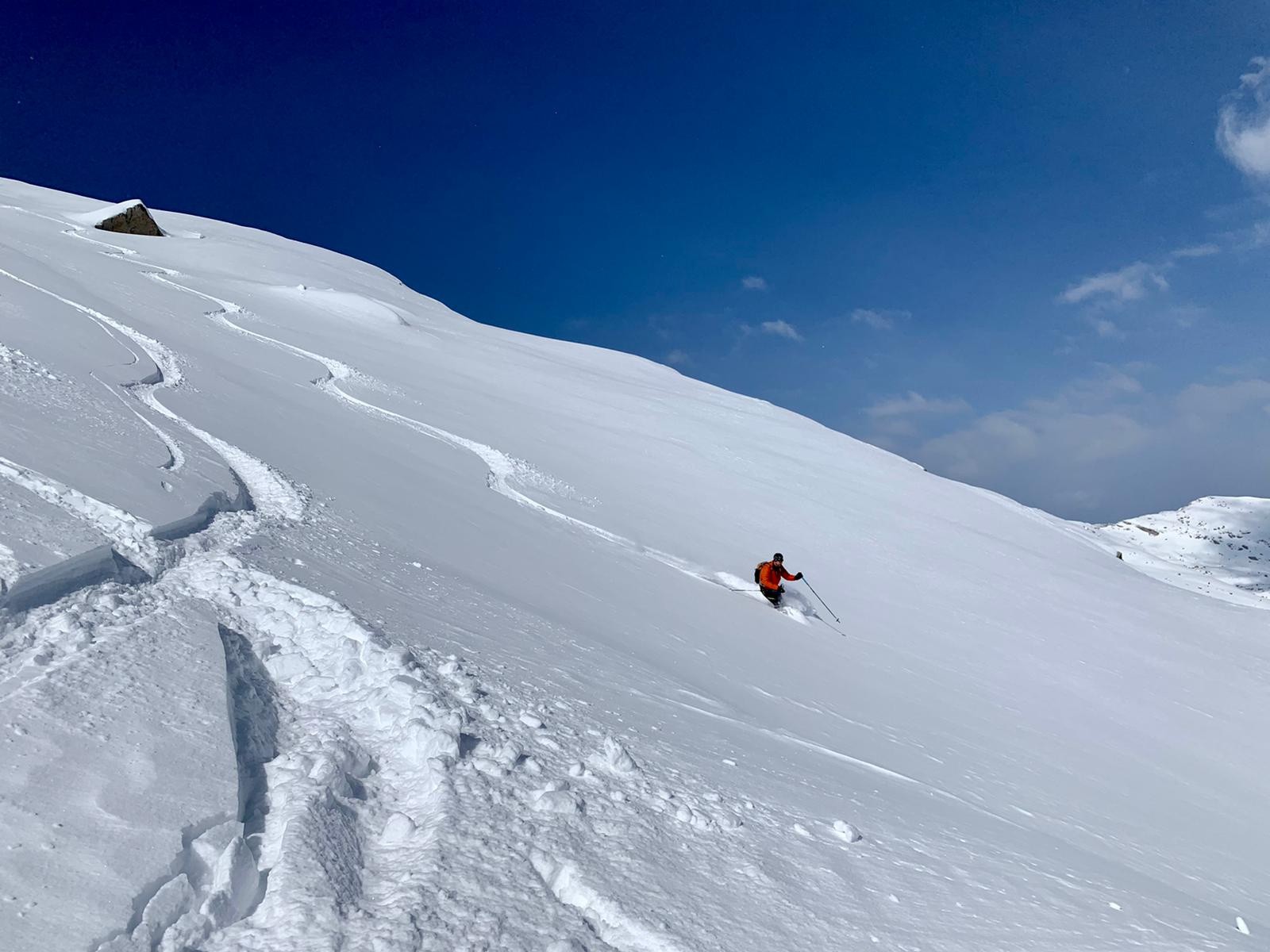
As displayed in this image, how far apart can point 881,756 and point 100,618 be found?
5022 mm

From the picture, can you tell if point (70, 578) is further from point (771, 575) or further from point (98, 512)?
point (771, 575)

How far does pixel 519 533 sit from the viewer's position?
28.9 feet

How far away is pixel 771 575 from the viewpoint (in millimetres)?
10125

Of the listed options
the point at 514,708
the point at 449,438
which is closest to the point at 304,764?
the point at 514,708

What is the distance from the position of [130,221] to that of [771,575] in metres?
27.6

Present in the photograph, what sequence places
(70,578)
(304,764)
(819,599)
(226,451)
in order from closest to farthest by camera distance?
(304,764), (70,578), (226,451), (819,599)

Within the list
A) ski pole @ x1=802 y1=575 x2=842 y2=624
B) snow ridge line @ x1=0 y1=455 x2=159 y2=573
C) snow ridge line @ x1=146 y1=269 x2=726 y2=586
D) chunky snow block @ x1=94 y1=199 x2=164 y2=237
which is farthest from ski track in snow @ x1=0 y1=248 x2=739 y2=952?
chunky snow block @ x1=94 y1=199 x2=164 y2=237

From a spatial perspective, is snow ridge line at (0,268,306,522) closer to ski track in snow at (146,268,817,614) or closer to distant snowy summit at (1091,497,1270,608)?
ski track in snow at (146,268,817,614)

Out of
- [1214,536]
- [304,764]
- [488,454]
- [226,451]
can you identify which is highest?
[1214,536]

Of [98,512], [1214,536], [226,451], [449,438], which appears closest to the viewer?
[98,512]

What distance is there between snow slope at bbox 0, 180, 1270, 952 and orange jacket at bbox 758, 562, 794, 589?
0.39 m

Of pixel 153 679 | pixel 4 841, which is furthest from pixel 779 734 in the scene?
pixel 4 841

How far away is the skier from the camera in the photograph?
9.97 meters

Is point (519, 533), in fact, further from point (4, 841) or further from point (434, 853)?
point (4, 841)
